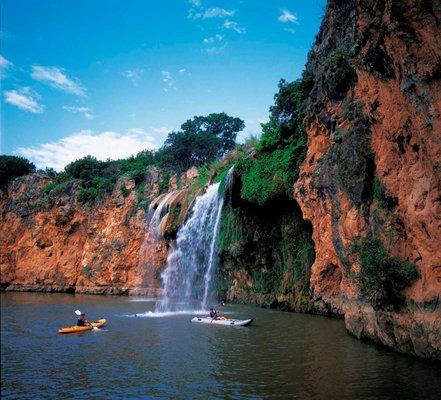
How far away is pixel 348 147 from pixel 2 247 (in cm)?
4366

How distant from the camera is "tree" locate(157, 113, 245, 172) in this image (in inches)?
2101

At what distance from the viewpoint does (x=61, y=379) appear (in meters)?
10.3

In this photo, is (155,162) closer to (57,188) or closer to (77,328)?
(57,188)

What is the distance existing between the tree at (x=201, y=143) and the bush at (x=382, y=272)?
38237mm

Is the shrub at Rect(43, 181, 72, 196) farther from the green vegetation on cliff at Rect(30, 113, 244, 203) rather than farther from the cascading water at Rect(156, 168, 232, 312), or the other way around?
the cascading water at Rect(156, 168, 232, 312)

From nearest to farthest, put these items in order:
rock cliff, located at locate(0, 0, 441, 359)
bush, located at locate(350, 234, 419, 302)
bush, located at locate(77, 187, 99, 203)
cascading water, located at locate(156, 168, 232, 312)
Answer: rock cliff, located at locate(0, 0, 441, 359) < bush, located at locate(350, 234, 419, 302) < cascading water, located at locate(156, 168, 232, 312) < bush, located at locate(77, 187, 99, 203)

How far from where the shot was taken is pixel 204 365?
1182 cm

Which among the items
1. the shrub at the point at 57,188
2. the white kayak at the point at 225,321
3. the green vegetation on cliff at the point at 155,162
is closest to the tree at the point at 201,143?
the green vegetation on cliff at the point at 155,162

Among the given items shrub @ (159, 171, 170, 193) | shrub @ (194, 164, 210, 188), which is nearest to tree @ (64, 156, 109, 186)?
shrub @ (159, 171, 170, 193)

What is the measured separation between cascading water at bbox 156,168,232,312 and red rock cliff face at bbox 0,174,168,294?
694 cm

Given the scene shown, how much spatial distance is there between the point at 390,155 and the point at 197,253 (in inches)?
802

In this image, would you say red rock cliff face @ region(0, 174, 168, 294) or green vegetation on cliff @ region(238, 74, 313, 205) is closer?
green vegetation on cliff @ region(238, 74, 313, 205)

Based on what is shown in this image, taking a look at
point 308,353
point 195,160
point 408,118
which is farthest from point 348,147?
point 195,160

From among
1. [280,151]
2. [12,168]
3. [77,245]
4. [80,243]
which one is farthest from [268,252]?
[12,168]
